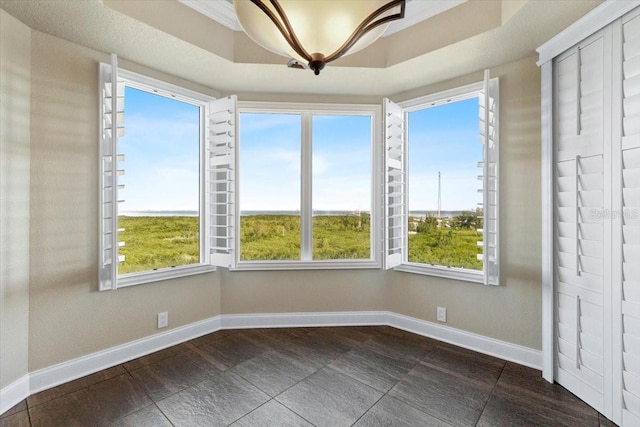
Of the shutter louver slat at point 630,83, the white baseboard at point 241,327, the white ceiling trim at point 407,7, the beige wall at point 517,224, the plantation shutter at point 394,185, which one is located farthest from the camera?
the plantation shutter at point 394,185

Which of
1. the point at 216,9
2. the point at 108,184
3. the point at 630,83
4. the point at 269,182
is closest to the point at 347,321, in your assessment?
the point at 269,182

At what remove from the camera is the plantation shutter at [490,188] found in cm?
235

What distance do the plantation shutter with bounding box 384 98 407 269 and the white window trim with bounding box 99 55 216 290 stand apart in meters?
1.64

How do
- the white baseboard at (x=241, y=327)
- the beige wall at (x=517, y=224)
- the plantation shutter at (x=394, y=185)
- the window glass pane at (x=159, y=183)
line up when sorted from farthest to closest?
the plantation shutter at (x=394, y=185) < the window glass pane at (x=159, y=183) < the beige wall at (x=517, y=224) < the white baseboard at (x=241, y=327)

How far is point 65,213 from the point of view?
211cm

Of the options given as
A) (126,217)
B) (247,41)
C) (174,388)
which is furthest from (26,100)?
(174,388)

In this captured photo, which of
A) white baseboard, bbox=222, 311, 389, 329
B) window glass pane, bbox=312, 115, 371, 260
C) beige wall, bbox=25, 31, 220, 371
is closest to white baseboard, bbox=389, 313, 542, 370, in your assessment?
white baseboard, bbox=222, 311, 389, 329

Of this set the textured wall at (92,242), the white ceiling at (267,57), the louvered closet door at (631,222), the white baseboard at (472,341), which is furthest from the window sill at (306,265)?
the louvered closet door at (631,222)

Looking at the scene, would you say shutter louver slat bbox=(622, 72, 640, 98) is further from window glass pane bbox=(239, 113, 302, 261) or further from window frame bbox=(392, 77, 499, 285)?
window glass pane bbox=(239, 113, 302, 261)


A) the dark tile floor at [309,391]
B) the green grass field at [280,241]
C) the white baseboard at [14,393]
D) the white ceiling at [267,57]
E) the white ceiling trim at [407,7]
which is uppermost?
the white ceiling trim at [407,7]

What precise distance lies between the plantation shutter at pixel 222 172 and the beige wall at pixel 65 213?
799 mm

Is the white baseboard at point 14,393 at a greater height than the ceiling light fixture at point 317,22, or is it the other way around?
the ceiling light fixture at point 317,22

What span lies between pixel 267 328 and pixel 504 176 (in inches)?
96.9

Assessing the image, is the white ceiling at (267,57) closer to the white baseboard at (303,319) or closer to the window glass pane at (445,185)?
the window glass pane at (445,185)
